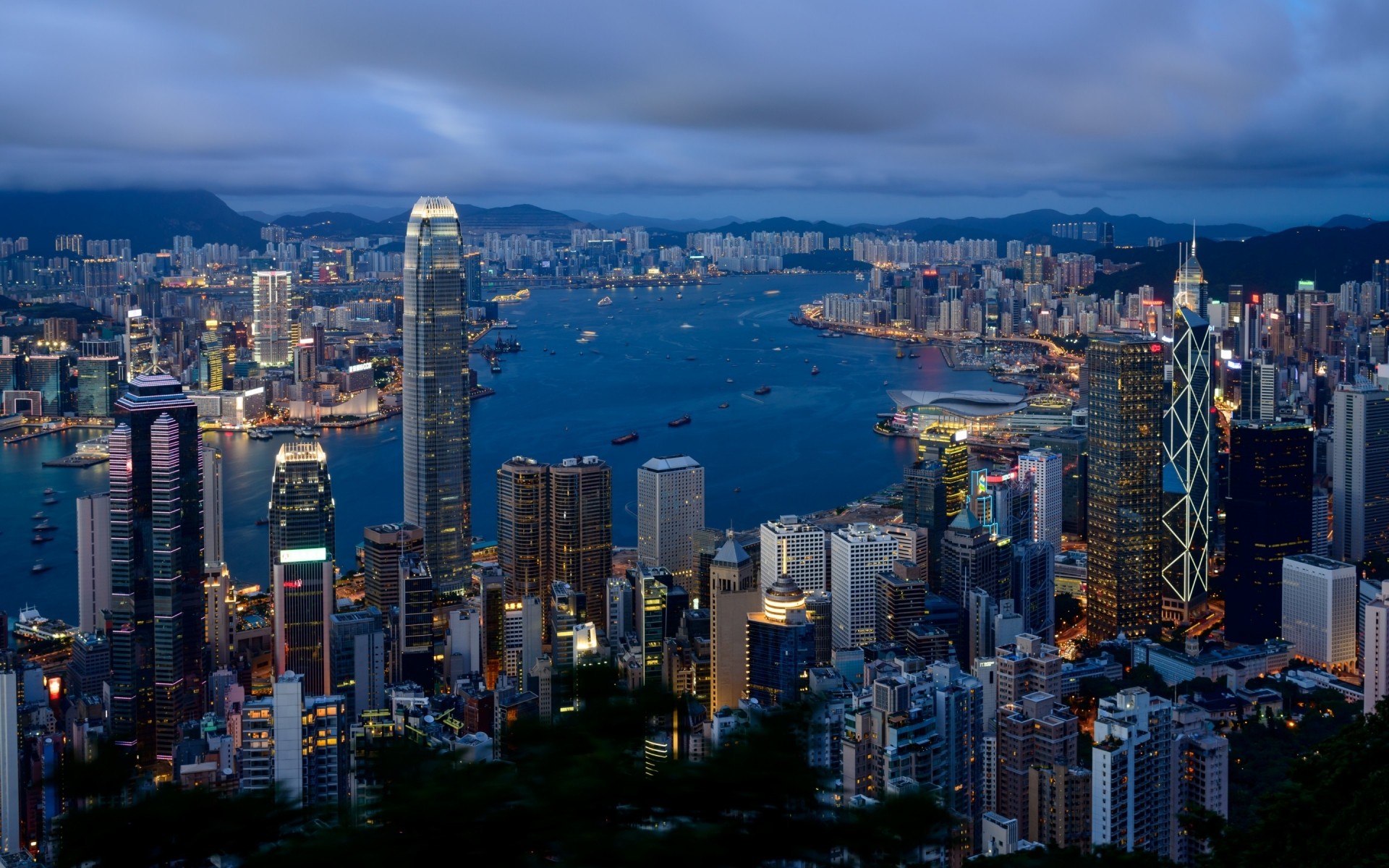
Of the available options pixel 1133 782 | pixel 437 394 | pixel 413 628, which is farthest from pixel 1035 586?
pixel 437 394

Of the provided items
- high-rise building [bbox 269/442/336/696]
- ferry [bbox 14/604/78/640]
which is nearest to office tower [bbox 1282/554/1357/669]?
high-rise building [bbox 269/442/336/696]

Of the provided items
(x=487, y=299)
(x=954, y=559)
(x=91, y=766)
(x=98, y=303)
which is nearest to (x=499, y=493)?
(x=954, y=559)

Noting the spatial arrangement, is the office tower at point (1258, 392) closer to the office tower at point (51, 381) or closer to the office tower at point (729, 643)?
the office tower at point (729, 643)

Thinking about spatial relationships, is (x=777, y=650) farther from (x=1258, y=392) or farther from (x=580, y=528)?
(x=1258, y=392)

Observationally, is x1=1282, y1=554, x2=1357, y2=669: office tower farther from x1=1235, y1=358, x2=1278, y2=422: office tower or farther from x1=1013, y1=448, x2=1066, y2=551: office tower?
x1=1235, y1=358, x2=1278, y2=422: office tower

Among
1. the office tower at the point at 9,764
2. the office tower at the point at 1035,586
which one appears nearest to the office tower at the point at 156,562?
the office tower at the point at 9,764

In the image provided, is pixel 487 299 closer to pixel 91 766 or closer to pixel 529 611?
pixel 529 611
